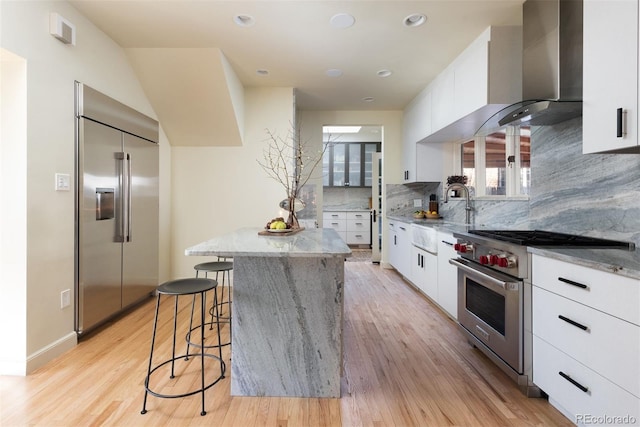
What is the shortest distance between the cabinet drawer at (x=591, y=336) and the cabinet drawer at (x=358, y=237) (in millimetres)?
6179

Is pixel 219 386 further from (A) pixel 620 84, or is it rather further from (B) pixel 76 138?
(A) pixel 620 84

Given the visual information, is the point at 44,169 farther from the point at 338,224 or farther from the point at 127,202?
the point at 338,224

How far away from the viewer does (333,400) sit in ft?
6.02

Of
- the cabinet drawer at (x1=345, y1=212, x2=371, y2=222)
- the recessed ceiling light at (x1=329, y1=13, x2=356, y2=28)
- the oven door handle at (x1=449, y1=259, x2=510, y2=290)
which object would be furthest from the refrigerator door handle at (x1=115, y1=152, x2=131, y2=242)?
the cabinet drawer at (x1=345, y1=212, x2=371, y2=222)

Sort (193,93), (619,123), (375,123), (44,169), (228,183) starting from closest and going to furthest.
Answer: (619,123) < (44,169) < (193,93) < (228,183) < (375,123)

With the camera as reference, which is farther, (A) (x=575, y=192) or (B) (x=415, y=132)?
(B) (x=415, y=132)

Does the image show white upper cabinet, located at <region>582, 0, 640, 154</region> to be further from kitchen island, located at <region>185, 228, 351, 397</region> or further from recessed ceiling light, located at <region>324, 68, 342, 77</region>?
recessed ceiling light, located at <region>324, 68, 342, 77</region>

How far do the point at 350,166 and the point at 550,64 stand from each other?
5807 mm

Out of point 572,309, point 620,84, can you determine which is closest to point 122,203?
point 572,309

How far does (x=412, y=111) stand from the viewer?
4711 mm

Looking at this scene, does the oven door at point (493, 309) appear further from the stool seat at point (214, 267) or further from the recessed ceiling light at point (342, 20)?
the recessed ceiling light at point (342, 20)

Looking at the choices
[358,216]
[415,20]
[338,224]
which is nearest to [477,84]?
[415,20]

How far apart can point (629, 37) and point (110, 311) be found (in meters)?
4.07

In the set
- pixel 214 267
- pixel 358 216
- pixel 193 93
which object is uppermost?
pixel 193 93
